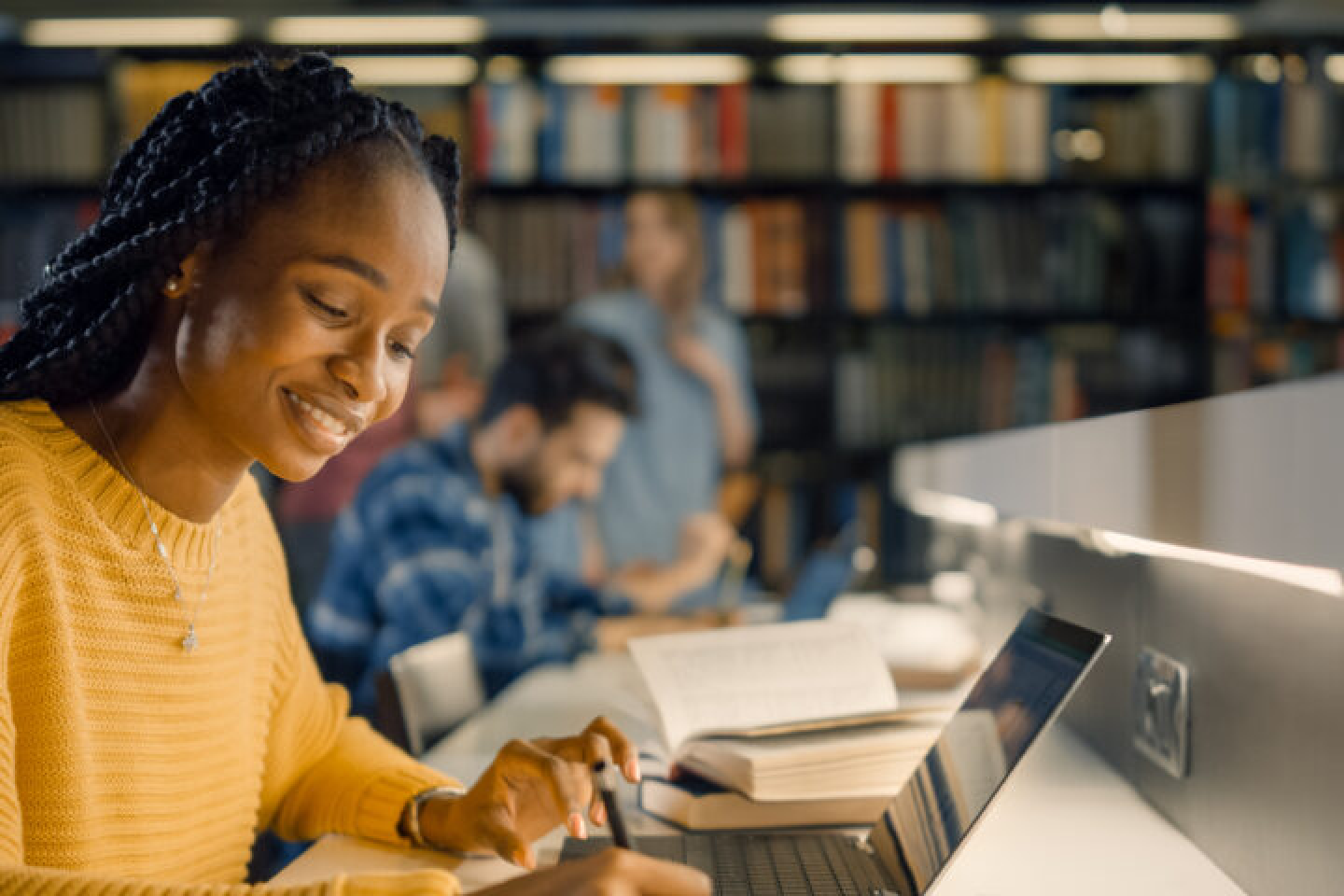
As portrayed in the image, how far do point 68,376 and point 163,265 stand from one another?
4.7 inches

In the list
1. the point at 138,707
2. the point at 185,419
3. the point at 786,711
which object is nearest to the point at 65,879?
the point at 138,707

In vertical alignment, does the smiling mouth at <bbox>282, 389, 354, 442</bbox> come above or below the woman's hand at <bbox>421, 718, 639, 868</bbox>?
above

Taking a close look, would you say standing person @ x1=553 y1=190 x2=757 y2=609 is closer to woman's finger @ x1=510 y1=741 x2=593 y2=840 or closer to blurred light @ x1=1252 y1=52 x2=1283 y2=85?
blurred light @ x1=1252 y1=52 x2=1283 y2=85

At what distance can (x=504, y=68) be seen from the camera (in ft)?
11.7

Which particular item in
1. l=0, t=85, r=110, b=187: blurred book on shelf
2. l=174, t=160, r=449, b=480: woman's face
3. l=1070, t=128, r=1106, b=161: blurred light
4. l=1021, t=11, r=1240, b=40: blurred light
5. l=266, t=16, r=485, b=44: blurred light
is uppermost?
l=266, t=16, r=485, b=44: blurred light

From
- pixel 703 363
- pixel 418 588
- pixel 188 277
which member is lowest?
pixel 418 588

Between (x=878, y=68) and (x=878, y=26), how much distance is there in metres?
0.14

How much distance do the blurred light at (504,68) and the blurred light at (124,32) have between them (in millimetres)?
765

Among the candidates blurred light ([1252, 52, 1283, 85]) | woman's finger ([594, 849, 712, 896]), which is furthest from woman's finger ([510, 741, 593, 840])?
blurred light ([1252, 52, 1283, 85])

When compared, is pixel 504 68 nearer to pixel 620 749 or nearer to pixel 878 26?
pixel 878 26

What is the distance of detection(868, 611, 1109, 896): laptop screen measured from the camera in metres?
0.81

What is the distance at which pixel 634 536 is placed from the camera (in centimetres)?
332

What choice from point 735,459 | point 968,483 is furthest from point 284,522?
point 968,483

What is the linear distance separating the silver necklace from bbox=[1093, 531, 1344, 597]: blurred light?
0.81 meters
